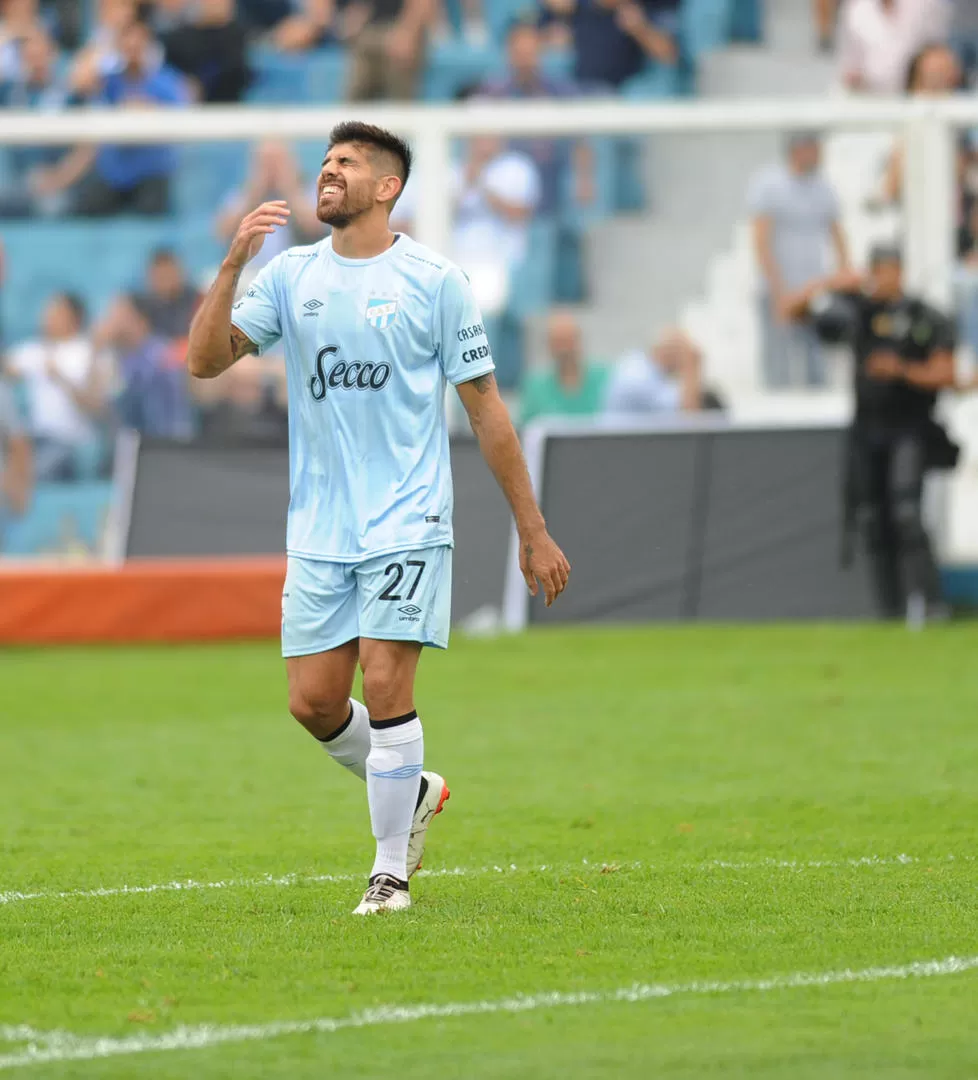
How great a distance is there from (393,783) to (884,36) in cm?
1389

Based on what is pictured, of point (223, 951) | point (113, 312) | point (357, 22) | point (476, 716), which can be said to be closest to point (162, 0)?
point (357, 22)

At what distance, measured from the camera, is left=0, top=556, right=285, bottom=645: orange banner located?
50.1 ft

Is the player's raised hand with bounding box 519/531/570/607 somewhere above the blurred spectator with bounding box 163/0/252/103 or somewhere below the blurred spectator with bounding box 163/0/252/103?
below

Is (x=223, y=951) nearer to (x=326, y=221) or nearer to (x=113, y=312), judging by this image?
(x=326, y=221)

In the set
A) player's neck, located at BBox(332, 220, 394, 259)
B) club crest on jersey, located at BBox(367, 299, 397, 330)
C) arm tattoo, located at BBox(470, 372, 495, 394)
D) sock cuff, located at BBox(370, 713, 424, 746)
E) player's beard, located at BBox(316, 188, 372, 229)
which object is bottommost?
sock cuff, located at BBox(370, 713, 424, 746)

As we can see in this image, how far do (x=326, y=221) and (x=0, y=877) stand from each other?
93.1 inches

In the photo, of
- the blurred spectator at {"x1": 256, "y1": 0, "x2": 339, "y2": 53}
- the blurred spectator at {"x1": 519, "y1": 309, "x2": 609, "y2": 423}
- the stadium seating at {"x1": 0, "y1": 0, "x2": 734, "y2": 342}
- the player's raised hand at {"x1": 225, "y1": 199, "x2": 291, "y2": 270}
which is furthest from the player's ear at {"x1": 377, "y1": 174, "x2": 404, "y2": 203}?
the blurred spectator at {"x1": 256, "y1": 0, "x2": 339, "y2": 53}

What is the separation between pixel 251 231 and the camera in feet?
20.6

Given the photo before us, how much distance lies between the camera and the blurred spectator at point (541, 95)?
1711cm

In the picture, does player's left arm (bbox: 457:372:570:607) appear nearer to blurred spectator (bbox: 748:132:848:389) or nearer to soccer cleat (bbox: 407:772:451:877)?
soccer cleat (bbox: 407:772:451:877)

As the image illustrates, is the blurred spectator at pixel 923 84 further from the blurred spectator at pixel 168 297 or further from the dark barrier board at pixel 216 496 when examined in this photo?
the blurred spectator at pixel 168 297

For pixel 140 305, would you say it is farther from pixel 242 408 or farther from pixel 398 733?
pixel 398 733

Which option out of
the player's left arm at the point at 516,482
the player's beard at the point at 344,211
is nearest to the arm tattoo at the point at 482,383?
the player's left arm at the point at 516,482

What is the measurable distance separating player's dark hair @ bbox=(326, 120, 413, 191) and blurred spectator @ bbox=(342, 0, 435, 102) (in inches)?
507
